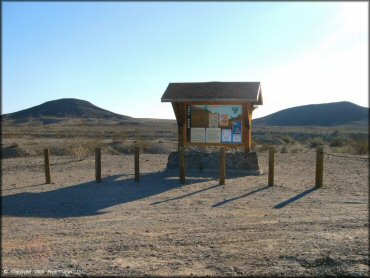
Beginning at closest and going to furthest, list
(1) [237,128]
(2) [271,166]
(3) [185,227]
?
(3) [185,227] < (2) [271,166] < (1) [237,128]

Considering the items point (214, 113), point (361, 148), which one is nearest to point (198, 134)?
point (214, 113)

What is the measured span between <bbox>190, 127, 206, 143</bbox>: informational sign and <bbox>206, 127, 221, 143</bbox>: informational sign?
0.46ft

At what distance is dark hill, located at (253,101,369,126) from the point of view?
106562 mm

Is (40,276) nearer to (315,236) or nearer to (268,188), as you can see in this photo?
(315,236)

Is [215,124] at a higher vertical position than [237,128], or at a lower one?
higher

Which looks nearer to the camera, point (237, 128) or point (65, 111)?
point (237, 128)

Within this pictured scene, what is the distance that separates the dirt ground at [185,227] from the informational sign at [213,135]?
178 cm

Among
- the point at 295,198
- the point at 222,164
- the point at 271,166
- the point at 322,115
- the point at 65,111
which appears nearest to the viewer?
the point at 295,198

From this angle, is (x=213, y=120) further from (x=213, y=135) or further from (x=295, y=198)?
(x=295, y=198)

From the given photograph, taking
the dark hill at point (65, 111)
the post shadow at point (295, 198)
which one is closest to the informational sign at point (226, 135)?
the post shadow at point (295, 198)

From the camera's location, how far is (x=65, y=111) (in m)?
117

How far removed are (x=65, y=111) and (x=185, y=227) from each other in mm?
113752

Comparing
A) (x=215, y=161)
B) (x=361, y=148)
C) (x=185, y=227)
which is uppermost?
(x=215, y=161)

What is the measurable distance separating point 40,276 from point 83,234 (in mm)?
2022
